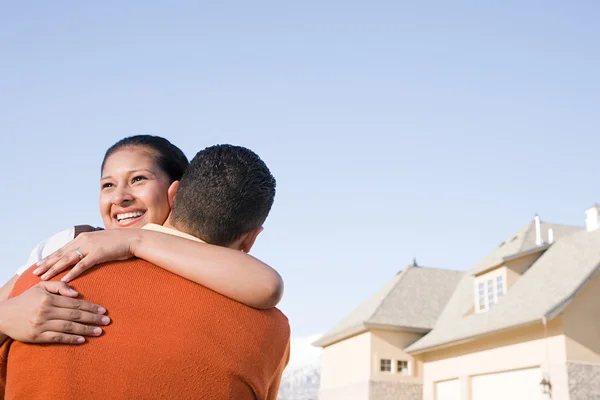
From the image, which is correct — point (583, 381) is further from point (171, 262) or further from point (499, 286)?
point (171, 262)

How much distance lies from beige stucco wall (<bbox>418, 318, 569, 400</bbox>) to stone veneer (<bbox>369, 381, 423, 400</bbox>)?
146 cm

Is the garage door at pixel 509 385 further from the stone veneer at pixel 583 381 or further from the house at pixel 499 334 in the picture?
the stone veneer at pixel 583 381

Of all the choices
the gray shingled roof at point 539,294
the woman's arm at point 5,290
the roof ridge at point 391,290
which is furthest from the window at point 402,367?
the woman's arm at point 5,290

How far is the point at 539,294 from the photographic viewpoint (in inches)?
877

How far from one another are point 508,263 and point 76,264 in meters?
25.0

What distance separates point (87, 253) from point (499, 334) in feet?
71.3

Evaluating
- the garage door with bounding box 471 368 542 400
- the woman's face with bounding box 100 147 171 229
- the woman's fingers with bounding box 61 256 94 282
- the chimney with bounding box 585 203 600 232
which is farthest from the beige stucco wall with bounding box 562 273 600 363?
the woman's fingers with bounding box 61 256 94 282

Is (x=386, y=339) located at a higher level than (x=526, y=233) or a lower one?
lower

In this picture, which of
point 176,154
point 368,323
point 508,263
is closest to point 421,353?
point 368,323

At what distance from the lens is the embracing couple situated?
2.01 m

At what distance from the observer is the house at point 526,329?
20109 millimetres

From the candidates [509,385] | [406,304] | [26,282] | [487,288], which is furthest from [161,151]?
[406,304]

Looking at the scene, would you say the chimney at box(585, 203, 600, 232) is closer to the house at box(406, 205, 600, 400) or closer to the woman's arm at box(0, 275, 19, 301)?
the house at box(406, 205, 600, 400)

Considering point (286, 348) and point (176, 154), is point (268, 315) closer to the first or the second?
point (286, 348)
